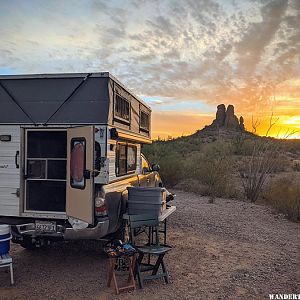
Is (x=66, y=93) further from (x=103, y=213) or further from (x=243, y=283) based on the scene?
(x=243, y=283)

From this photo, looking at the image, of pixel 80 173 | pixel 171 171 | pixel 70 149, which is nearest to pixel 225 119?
pixel 171 171

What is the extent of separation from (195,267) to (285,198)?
623 cm

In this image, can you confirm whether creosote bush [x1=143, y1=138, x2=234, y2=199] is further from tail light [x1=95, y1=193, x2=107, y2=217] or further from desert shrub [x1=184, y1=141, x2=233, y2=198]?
tail light [x1=95, y1=193, x2=107, y2=217]

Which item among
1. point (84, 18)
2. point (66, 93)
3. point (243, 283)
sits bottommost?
point (243, 283)

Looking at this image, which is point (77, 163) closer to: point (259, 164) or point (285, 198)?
point (285, 198)

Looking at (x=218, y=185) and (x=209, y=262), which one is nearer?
(x=209, y=262)

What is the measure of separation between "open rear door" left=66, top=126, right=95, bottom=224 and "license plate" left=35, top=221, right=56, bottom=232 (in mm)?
283

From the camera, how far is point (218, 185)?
1442 cm

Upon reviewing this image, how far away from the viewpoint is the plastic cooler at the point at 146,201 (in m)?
5.98

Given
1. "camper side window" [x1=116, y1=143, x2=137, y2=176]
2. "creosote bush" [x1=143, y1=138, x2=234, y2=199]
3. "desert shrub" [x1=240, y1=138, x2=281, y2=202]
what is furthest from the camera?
"creosote bush" [x1=143, y1=138, x2=234, y2=199]

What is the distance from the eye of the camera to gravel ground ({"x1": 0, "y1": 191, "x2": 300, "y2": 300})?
4.96 m

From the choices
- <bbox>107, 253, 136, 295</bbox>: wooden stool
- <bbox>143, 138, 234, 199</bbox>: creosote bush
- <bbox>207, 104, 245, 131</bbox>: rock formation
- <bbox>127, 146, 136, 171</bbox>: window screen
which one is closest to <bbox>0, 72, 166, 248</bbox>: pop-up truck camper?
<bbox>107, 253, 136, 295</bbox>: wooden stool

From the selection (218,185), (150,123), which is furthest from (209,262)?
(218,185)

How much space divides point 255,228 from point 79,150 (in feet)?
17.4
